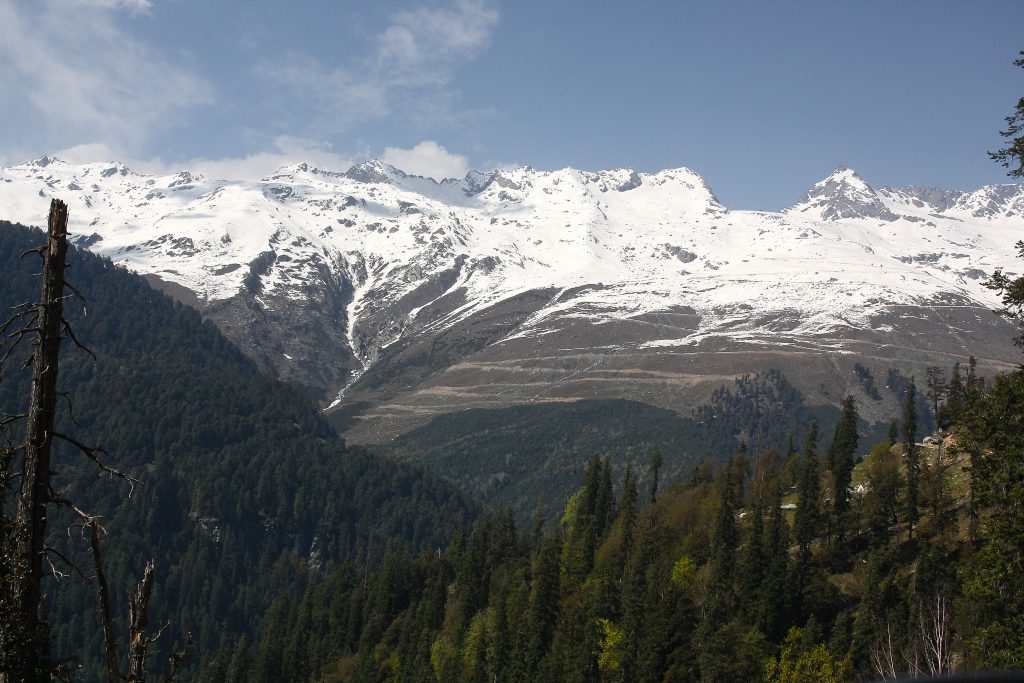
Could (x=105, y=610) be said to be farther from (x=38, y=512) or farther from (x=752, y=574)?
(x=752, y=574)

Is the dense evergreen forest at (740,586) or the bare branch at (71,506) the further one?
→ the dense evergreen forest at (740,586)

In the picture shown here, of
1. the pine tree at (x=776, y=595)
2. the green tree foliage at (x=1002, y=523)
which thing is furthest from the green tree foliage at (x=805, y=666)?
the green tree foliage at (x=1002, y=523)

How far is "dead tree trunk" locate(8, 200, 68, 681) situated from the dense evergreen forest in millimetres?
28013

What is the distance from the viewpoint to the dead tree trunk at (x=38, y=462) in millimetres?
15625

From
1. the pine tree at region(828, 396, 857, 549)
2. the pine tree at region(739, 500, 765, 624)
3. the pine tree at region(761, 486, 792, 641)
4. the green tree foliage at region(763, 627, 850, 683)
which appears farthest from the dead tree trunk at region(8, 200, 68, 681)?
the pine tree at region(828, 396, 857, 549)

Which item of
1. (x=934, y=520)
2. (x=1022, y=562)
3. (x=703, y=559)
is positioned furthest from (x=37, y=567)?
(x=703, y=559)

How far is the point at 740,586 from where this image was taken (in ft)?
336

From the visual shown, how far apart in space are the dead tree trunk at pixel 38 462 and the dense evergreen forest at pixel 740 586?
91.9ft

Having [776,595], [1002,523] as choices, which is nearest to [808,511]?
[776,595]

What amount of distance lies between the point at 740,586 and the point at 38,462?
321 feet

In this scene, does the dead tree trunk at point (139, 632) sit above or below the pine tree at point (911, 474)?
above

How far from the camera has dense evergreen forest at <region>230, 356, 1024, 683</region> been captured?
52494 mm

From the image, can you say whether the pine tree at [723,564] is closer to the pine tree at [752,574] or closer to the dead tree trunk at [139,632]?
the pine tree at [752,574]

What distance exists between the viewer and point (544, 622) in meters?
115
